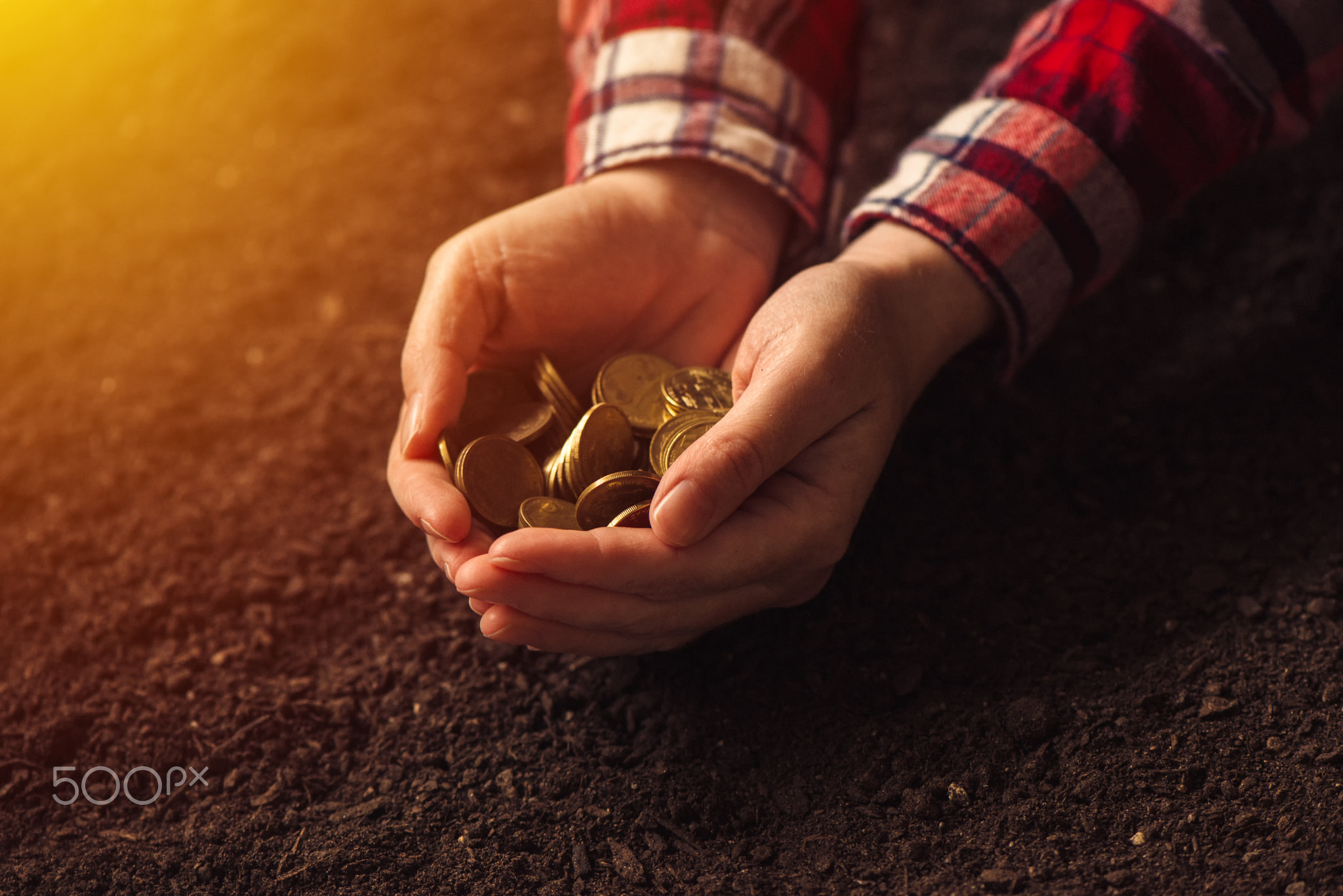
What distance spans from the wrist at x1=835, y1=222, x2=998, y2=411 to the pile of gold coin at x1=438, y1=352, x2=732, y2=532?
0.38 meters

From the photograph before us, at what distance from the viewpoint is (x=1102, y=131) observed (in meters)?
2.13

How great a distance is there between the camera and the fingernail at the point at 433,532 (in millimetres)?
1758

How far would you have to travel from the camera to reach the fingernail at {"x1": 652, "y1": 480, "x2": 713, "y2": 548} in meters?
1.59

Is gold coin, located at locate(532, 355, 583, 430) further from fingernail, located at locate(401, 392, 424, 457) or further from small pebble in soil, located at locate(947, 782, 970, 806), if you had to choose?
small pebble in soil, located at locate(947, 782, 970, 806)

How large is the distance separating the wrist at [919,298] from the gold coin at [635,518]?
→ 631mm

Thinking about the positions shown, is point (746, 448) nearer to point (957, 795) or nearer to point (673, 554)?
point (673, 554)

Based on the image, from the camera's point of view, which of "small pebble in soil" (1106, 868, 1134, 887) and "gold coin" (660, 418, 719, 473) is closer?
"small pebble in soil" (1106, 868, 1134, 887)

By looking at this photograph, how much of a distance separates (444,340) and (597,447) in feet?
1.26

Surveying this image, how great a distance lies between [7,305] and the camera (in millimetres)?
3127

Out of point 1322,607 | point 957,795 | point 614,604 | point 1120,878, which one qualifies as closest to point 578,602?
point 614,604

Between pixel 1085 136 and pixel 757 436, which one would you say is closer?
pixel 757 436

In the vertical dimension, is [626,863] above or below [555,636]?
below

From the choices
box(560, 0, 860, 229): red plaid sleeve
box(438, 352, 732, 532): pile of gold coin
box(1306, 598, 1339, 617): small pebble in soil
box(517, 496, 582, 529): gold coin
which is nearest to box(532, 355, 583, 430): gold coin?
box(438, 352, 732, 532): pile of gold coin

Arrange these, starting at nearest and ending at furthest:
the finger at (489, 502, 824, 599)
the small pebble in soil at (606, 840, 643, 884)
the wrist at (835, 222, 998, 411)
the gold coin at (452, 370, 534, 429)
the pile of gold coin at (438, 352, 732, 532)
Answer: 1. the finger at (489, 502, 824, 599)
2. the small pebble in soil at (606, 840, 643, 884)
3. the pile of gold coin at (438, 352, 732, 532)
4. the wrist at (835, 222, 998, 411)
5. the gold coin at (452, 370, 534, 429)
